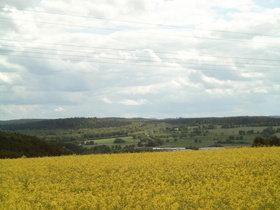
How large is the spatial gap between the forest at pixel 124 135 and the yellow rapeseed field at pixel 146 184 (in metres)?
20.4

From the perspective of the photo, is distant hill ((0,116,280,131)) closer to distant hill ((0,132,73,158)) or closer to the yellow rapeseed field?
distant hill ((0,132,73,158))

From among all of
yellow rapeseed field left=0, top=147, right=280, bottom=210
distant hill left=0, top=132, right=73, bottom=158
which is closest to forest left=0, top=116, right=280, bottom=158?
distant hill left=0, top=132, right=73, bottom=158

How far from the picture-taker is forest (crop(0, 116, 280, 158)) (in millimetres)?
58875

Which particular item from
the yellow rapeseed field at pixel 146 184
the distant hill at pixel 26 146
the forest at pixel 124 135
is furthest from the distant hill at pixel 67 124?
the yellow rapeseed field at pixel 146 184

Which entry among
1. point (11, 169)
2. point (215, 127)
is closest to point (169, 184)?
point (11, 169)

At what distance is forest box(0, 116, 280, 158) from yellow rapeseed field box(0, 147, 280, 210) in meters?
20.4

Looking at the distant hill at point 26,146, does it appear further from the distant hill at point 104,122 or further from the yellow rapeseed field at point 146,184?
the distant hill at point 104,122

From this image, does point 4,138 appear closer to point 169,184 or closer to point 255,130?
point 169,184

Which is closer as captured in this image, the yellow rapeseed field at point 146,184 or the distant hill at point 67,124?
the yellow rapeseed field at point 146,184

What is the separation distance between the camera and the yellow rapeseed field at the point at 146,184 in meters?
15.7

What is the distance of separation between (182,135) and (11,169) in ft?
303

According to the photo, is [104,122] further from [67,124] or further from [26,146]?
[26,146]

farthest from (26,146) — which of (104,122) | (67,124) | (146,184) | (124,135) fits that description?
(104,122)

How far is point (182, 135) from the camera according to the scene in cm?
11481
